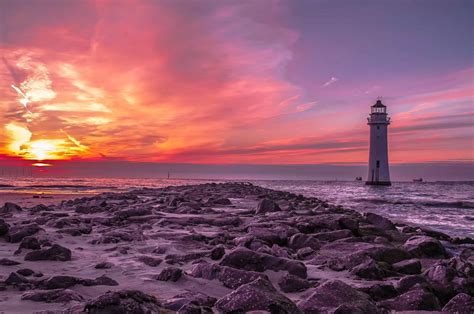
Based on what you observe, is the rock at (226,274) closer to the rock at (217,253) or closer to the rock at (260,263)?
the rock at (260,263)

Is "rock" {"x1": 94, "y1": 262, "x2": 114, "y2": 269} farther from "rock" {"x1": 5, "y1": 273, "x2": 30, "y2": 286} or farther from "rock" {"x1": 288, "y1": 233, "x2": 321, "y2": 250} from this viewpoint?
"rock" {"x1": 288, "y1": 233, "x2": 321, "y2": 250}

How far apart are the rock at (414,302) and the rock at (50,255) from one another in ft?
12.2

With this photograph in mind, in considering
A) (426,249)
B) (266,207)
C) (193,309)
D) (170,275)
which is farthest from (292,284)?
(266,207)

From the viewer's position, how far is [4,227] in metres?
6.68

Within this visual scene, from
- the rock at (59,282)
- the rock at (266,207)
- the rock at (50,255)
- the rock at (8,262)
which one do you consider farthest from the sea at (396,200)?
the rock at (8,262)

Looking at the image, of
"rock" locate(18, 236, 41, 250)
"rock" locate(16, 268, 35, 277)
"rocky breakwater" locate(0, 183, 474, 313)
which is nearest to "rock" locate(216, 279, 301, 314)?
"rocky breakwater" locate(0, 183, 474, 313)

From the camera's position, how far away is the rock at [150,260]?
5.10m

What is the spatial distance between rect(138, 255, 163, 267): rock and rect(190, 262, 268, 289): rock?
0.69m

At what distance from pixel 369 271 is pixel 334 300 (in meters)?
1.38

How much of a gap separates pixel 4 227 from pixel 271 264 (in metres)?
4.49

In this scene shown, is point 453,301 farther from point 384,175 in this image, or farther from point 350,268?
point 384,175

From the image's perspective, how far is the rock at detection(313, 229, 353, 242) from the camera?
7.14 meters

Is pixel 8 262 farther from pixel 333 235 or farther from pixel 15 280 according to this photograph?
pixel 333 235

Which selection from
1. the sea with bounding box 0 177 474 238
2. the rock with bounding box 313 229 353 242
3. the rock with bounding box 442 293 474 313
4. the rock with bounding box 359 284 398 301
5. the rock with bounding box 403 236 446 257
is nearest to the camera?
the rock with bounding box 442 293 474 313
